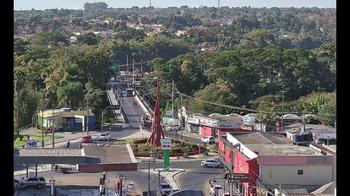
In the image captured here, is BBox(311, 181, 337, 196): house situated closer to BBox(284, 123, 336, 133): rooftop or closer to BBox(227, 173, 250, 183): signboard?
BBox(227, 173, 250, 183): signboard

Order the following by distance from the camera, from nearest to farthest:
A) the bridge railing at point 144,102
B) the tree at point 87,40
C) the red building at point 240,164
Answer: the red building at point 240,164, the bridge railing at point 144,102, the tree at point 87,40

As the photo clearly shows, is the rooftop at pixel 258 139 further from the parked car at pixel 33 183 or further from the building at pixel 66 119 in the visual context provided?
the building at pixel 66 119

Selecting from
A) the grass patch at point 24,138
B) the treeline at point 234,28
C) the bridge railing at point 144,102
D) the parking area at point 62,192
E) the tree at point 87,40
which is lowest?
the parking area at point 62,192

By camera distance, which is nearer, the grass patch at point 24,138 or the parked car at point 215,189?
the parked car at point 215,189

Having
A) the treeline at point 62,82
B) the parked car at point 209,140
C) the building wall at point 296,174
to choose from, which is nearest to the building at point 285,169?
the building wall at point 296,174

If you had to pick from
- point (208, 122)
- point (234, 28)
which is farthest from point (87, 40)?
point (208, 122)

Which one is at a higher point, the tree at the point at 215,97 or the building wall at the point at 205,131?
the tree at the point at 215,97
